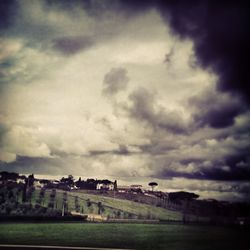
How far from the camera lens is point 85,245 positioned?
38.2ft

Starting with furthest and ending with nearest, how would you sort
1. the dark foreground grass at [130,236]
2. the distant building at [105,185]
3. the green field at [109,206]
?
1. the green field at [109,206]
2. the distant building at [105,185]
3. the dark foreground grass at [130,236]

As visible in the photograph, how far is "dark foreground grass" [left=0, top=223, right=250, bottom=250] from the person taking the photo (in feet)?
36.5

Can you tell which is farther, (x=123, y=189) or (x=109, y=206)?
(x=109, y=206)

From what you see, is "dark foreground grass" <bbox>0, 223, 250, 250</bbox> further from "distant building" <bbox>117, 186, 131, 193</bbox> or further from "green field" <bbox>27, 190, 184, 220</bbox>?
"distant building" <bbox>117, 186, 131, 193</bbox>

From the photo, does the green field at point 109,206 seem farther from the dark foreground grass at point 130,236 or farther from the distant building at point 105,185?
the dark foreground grass at point 130,236

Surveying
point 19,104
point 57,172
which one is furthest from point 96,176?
point 19,104

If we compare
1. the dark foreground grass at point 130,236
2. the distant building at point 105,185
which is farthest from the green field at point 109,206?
the dark foreground grass at point 130,236

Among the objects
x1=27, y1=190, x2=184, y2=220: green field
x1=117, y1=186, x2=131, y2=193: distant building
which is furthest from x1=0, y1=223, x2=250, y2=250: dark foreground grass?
x1=117, y1=186, x2=131, y2=193: distant building

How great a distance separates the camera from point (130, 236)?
38.2 ft

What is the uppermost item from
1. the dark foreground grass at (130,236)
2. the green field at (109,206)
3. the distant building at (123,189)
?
the distant building at (123,189)

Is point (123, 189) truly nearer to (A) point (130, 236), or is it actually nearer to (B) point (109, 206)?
(B) point (109, 206)

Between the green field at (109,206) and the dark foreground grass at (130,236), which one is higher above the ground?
the green field at (109,206)

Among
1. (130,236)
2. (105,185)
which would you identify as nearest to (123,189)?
(105,185)

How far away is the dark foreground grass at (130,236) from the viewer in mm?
11117
